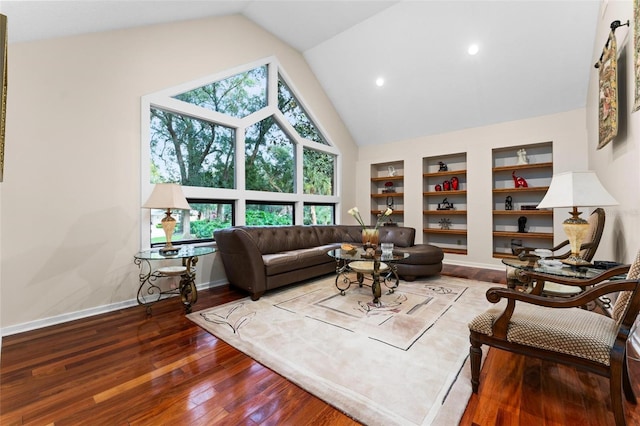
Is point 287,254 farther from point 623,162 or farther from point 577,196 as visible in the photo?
point 623,162

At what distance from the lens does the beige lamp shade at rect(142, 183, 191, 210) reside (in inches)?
112

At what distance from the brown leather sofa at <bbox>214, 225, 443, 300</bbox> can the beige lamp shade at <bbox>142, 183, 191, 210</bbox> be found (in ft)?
2.20

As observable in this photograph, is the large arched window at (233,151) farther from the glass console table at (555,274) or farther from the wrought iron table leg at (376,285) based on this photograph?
the glass console table at (555,274)

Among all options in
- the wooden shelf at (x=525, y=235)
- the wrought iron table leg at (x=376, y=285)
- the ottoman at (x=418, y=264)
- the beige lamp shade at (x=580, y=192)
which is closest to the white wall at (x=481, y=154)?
the wooden shelf at (x=525, y=235)

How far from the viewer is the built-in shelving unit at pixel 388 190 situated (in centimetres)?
635

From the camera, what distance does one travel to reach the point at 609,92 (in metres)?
2.52

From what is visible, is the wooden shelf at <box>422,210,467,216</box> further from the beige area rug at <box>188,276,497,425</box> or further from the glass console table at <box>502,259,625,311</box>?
the glass console table at <box>502,259,625,311</box>

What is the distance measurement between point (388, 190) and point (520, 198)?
255cm

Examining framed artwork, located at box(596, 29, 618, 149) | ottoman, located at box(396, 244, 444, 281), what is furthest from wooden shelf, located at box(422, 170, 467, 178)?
framed artwork, located at box(596, 29, 618, 149)

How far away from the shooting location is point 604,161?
3.12 m

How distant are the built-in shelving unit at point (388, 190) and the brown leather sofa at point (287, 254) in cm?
154

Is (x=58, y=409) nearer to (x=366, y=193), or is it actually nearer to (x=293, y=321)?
(x=293, y=321)

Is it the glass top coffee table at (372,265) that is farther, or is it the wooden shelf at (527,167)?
the wooden shelf at (527,167)

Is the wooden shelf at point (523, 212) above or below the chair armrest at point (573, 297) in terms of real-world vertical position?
above
